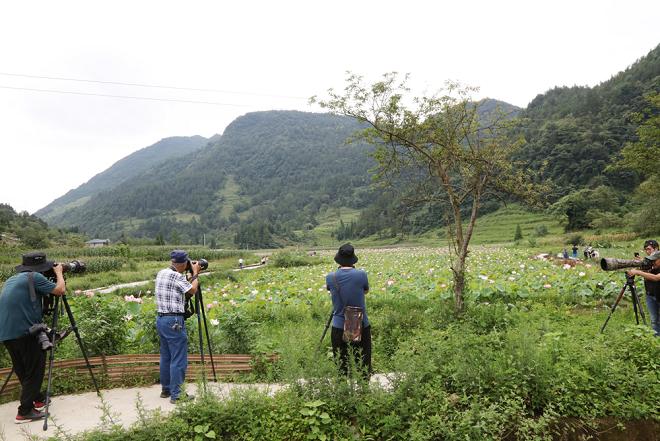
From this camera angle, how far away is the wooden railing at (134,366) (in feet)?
22.7

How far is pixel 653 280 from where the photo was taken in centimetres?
716

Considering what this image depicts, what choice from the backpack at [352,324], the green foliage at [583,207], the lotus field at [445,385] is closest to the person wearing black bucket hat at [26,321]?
the lotus field at [445,385]

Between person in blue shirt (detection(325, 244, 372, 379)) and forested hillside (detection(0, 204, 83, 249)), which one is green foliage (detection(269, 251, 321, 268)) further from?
forested hillside (detection(0, 204, 83, 249))

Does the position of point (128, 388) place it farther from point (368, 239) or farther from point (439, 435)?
point (368, 239)

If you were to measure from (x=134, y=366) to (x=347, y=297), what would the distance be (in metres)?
4.63

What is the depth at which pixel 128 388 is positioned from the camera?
684 cm

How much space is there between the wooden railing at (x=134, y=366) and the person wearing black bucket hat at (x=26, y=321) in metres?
1.24

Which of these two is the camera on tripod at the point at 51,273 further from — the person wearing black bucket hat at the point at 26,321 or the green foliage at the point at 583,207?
the green foliage at the point at 583,207

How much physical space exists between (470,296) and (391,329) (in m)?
2.95

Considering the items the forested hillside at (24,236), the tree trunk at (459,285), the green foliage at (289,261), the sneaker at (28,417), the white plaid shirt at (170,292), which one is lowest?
the green foliage at (289,261)

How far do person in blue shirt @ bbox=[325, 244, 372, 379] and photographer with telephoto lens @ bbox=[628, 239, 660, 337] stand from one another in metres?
5.32

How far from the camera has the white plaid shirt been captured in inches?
232

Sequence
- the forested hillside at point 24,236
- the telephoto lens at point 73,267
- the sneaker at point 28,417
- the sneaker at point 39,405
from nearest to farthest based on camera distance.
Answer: the sneaker at point 28,417, the sneaker at point 39,405, the telephoto lens at point 73,267, the forested hillside at point 24,236

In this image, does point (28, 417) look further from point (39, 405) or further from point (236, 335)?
point (236, 335)
